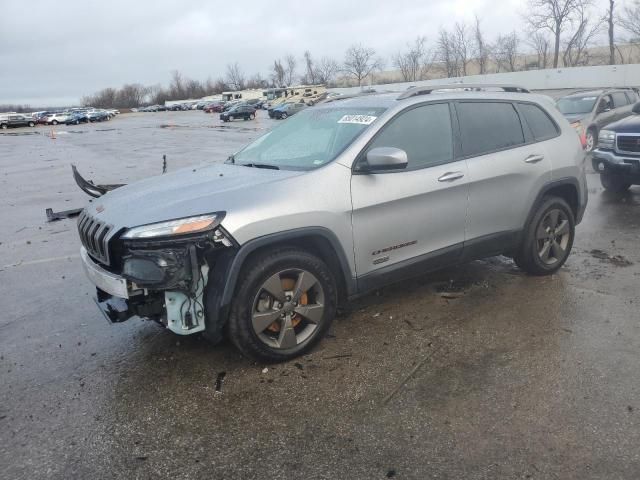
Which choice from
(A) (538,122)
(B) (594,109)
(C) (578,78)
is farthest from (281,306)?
(C) (578,78)

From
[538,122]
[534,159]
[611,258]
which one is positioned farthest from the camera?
[611,258]

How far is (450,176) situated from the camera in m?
4.34

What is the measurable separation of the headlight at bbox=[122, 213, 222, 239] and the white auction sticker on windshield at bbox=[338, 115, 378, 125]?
1.48 meters

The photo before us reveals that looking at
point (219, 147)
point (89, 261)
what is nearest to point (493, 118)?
point (89, 261)

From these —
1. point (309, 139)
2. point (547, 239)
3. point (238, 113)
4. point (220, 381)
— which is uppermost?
point (238, 113)

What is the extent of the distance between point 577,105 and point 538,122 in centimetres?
1131

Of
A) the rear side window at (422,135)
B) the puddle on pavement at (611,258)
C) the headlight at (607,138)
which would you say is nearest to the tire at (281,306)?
the rear side window at (422,135)

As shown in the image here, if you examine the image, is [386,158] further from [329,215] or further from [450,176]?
[450,176]

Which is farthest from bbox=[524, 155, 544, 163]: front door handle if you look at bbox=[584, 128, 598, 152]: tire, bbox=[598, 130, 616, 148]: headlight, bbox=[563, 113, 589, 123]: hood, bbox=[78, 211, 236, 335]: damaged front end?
bbox=[584, 128, 598, 152]: tire

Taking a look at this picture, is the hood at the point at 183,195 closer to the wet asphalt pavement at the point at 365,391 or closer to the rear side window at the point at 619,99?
the wet asphalt pavement at the point at 365,391

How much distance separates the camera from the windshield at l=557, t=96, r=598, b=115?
14.7 meters

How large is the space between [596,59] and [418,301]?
83534 millimetres

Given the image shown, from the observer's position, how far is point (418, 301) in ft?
15.6

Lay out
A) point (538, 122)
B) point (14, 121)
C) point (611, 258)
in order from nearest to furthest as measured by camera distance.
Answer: point (538, 122)
point (611, 258)
point (14, 121)
